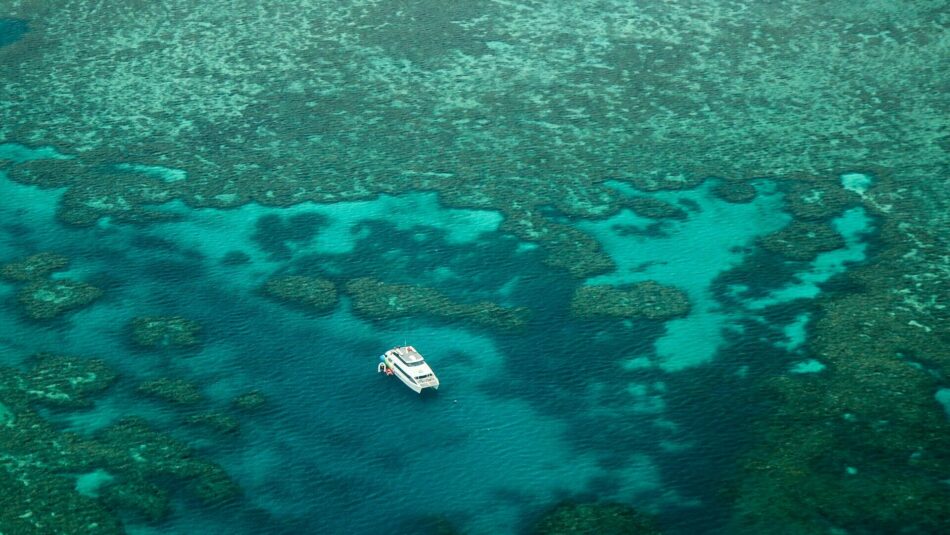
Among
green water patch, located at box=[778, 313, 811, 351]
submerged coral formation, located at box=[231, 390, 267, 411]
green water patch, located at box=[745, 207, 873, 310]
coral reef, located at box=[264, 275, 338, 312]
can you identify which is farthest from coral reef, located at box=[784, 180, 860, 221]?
submerged coral formation, located at box=[231, 390, 267, 411]

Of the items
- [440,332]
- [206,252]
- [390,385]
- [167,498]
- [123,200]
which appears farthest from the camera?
[123,200]

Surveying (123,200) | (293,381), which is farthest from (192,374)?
(123,200)

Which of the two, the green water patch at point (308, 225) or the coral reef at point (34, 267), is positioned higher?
the green water patch at point (308, 225)

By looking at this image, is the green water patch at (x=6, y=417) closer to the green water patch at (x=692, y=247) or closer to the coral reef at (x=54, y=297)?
the coral reef at (x=54, y=297)

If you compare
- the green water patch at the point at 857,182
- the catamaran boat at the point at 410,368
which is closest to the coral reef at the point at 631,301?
the catamaran boat at the point at 410,368

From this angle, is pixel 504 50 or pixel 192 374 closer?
pixel 192 374

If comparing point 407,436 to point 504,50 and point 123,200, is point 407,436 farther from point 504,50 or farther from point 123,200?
point 504,50
